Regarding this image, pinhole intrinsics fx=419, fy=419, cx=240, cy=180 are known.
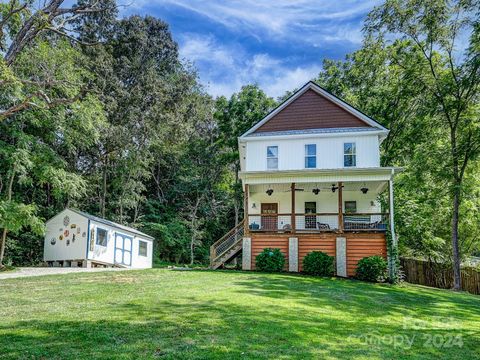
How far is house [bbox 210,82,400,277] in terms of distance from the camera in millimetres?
18453

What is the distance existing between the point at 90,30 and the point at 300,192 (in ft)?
67.5

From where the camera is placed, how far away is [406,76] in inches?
837

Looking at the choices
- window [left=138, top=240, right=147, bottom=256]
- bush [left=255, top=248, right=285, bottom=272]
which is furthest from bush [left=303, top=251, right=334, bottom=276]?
window [left=138, top=240, right=147, bottom=256]

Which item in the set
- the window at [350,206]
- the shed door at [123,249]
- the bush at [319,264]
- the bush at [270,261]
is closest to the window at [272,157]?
the window at [350,206]

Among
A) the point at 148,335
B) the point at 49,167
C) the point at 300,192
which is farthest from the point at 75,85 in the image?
the point at 148,335

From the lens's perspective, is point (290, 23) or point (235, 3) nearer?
point (235, 3)

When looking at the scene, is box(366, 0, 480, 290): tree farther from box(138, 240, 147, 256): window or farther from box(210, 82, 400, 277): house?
box(138, 240, 147, 256): window

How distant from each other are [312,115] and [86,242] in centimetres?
1323

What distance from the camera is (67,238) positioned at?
72.8 ft

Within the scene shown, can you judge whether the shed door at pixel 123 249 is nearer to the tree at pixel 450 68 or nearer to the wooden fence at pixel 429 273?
the wooden fence at pixel 429 273

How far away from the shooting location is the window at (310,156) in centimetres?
2117

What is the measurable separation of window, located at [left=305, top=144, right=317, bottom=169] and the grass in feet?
32.9

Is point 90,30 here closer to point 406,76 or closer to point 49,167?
point 49,167

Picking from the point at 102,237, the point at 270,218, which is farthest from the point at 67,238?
the point at 270,218
